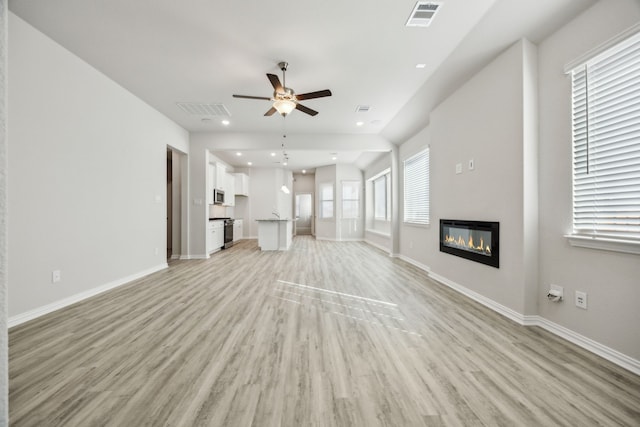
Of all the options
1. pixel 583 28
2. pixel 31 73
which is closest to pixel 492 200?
pixel 583 28

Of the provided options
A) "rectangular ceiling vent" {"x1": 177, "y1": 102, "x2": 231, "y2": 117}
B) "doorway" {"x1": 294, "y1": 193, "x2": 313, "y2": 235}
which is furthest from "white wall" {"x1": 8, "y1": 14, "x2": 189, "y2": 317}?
"doorway" {"x1": 294, "y1": 193, "x2": 313, "y2": 235}

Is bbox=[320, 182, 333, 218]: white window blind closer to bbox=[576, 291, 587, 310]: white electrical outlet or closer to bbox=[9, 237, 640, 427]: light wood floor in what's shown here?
bbox=[9, 237, 640, 427]: light wood floor

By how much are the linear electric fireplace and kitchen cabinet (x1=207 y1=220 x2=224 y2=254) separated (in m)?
5.24

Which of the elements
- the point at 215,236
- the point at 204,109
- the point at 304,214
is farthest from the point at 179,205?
the point at 304,214

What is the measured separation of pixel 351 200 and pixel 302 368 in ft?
28.6

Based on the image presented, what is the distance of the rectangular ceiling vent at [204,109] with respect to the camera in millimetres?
4754

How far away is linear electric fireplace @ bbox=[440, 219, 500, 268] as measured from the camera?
3.01 m

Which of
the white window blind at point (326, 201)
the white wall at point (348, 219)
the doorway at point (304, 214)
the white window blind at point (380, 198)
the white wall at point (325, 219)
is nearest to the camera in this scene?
the white window blind at point (380, 198)

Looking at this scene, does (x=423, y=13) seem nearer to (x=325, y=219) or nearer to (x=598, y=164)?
(x=598, y=164)

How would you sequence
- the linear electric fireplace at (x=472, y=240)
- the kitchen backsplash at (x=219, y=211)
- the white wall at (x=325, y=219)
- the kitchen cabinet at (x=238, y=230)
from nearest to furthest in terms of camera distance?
the linear electric fireplace at (x=472, y=240) → the kitchen backsplash at (x=219, y=211) → the kitchen cabinet at (x=238, y=230) → the white wall at (x=325, y=219)

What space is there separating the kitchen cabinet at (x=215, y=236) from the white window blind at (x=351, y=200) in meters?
4.55

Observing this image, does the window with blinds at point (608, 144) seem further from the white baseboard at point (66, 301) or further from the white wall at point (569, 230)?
the white baseboard at point (66, 301)

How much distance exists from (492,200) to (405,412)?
2575mm

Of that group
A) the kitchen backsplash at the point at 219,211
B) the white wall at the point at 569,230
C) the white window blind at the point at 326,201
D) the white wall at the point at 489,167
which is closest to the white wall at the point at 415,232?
the white wall at the point at 489,167
